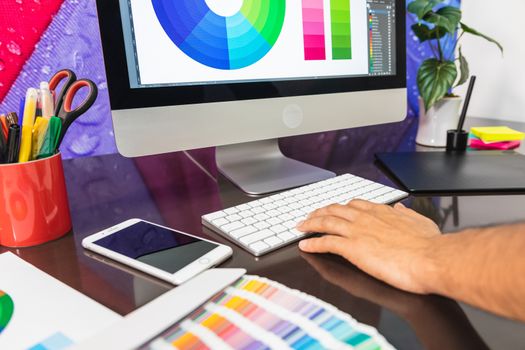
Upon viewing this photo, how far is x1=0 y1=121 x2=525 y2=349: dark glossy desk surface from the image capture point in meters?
0.32

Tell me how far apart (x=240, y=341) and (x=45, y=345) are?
151mm

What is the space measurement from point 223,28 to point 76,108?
0.25m

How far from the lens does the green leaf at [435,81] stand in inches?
36.4

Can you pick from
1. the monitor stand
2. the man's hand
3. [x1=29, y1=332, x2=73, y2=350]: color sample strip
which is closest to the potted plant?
the monitor stand

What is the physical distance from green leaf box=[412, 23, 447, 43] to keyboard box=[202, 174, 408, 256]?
56 centimetres

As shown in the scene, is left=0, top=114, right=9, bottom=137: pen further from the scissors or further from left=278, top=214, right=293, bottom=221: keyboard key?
left=278, top=214, right=293, bottom=221: keyboard key

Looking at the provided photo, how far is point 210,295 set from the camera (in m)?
0.33

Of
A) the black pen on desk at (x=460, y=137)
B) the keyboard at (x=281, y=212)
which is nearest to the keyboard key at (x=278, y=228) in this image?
the keyboard at (x=281, y=212)

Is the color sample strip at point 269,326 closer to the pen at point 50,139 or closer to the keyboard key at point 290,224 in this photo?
the keyboard key at point 290,224

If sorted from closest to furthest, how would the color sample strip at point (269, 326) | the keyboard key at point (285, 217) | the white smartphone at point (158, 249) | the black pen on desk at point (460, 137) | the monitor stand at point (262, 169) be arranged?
the color sample strip at point (269, 326) → the white smartphone at point (158, 249) → the keyboard key at point (285, 217) → the monitor stand at point (262, 169) → the black pen on desk at point (460, 137)

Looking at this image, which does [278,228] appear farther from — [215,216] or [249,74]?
[249,74]

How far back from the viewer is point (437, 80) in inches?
36.4

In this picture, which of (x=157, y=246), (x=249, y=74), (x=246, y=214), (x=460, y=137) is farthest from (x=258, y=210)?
(x=460, y=137)

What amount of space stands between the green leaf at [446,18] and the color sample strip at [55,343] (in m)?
0.94
